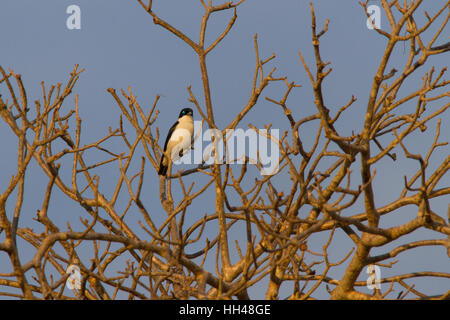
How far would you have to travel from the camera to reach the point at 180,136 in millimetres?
11234

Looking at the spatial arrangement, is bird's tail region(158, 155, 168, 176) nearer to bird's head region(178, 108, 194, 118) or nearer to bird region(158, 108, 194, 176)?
bird region(158, 108, 194, 176)

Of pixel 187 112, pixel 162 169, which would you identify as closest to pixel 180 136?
pixel 187 112

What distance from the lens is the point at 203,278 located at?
217 inches

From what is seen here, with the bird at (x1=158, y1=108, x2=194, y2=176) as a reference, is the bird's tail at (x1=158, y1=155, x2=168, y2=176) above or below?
below

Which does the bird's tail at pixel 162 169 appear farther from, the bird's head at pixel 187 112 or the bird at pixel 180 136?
the bird's head at pixel 187 112

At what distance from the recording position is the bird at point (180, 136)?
10891mm

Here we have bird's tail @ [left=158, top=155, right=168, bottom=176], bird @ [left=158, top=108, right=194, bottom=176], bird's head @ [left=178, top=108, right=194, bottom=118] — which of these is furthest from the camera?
bird's head @ [left=178, top=108, right=194, bottom=118]

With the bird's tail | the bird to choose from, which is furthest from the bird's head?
the bird's tail

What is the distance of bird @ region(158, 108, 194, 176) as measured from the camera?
10.9m

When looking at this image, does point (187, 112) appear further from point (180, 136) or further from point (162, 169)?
point (162, 169)

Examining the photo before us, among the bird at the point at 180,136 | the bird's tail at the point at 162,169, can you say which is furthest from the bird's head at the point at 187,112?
the bird's tail at the point at 162,169
